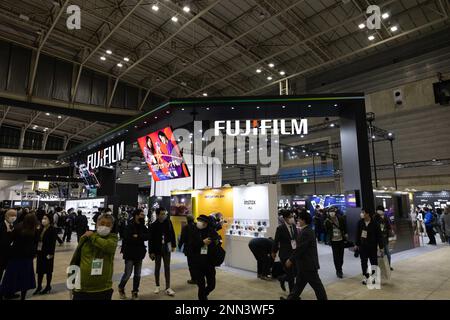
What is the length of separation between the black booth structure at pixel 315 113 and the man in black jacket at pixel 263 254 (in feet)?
9.91

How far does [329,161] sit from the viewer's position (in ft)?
73.3

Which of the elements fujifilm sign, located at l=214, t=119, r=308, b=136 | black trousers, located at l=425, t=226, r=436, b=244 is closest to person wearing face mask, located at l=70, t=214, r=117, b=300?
fujifilm sign, located at l=214, t=119, r=308, b=136

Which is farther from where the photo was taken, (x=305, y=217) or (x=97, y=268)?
(x=305, y=217)

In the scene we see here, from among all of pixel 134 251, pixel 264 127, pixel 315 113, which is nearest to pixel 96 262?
pixel 134 251

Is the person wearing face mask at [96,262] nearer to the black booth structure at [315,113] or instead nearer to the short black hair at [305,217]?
the short black hair at [305,217]

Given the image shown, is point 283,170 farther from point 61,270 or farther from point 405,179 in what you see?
point 61,270

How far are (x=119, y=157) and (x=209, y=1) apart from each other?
6522 millimetres

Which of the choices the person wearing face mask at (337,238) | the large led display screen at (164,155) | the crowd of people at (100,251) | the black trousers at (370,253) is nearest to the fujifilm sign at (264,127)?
the large led display screen at (164,155)

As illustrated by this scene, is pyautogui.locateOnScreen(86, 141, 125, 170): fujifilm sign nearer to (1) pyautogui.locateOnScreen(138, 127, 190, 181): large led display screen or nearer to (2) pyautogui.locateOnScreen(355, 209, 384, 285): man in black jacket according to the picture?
(1) pyautogui.locateOnScreen(138, 127, 190, 181): large led display screen

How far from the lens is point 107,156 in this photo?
449 inches

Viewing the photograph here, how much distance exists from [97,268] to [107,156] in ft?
31.3

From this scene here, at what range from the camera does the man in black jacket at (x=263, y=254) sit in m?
5.77

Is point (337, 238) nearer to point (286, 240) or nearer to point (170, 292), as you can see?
point (286, 240)
